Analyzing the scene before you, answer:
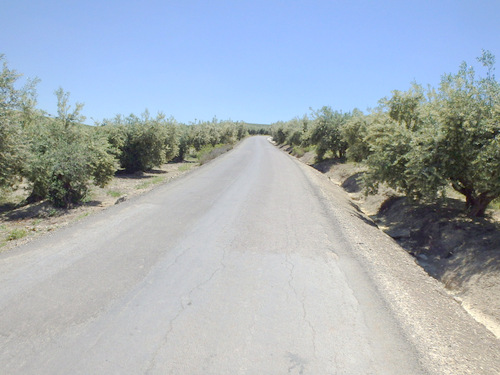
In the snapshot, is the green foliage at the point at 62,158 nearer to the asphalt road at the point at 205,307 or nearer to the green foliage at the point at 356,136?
the asphalt road at the point at 205,307

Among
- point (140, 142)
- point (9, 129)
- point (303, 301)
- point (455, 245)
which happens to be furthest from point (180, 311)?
point (140, 142)

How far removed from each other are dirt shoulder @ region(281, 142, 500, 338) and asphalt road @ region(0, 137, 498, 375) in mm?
1378

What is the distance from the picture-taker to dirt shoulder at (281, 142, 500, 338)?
22.2ft

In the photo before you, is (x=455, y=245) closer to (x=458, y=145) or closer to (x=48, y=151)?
(x=458, y=145)

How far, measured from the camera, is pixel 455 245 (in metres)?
9.20

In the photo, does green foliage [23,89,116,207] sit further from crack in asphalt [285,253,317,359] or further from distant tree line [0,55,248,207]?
crack in asphalt [285,253,317,359]

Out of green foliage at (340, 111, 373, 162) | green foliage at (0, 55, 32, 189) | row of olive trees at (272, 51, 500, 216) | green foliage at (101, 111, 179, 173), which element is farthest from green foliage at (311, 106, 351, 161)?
green foliage at (0, 55, 32, 189)

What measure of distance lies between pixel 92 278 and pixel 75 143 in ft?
44.2

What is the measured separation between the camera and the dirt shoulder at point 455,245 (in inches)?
266

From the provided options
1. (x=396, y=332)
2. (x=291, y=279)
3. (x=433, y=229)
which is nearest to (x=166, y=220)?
(x=291, y=279)

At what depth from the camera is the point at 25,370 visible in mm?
3057

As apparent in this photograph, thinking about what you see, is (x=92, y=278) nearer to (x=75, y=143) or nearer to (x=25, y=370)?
(x=25, y=370)

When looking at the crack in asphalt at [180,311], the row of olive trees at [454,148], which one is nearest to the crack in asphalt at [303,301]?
the crack in asphalt at [180,311]

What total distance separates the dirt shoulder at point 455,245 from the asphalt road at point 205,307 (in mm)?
1378
